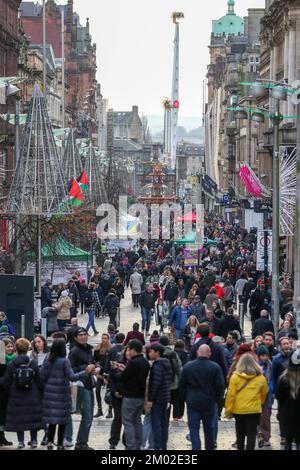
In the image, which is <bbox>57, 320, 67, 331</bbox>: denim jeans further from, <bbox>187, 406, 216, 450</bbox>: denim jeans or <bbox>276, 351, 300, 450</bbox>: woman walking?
<bbox>276, 351, 300, 450</bbox>: woman walking

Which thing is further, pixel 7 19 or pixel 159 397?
pixel 7 19

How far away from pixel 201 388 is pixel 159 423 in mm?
843

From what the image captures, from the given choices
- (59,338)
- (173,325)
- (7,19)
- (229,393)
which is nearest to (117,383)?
(59,338)

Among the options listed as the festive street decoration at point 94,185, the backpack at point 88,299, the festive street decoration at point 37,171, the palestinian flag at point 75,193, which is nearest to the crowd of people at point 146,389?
the backpack at point 88,299

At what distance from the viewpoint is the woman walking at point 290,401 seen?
53.0ft

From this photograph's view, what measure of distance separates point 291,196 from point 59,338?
25.0m

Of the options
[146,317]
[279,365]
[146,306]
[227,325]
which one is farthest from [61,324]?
[279,365]

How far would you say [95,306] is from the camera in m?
40.0

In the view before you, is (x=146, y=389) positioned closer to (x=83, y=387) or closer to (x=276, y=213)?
(x=83, y=387)

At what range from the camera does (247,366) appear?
16.2 m

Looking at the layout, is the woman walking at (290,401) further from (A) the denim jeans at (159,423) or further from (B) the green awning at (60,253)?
(B) the green awning at (60,253)

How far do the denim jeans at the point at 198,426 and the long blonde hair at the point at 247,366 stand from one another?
24.6 inches

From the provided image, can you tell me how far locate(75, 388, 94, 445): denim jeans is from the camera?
17516 mm
